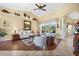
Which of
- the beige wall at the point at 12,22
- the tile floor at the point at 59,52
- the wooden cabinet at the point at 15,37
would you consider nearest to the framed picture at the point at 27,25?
the beige wall at the point at 12,22

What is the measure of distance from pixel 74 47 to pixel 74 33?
9.2 inches

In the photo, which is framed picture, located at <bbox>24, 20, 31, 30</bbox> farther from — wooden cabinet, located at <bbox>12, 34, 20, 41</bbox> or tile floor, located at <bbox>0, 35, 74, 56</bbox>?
tile floor, located at <bbox>0, 35, 74, 56</bbox>

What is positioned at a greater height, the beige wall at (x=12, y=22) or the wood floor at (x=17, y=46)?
the beige wall at (x=12, y=22)

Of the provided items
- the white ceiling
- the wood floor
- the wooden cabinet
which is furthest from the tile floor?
the white ceiling

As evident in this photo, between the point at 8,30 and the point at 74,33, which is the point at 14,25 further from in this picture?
the point at 74,33

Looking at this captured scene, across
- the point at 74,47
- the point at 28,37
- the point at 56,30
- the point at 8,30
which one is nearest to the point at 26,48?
the point at 28,37

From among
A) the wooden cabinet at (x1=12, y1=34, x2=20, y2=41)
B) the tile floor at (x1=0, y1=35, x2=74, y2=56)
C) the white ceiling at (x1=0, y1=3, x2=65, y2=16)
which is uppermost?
the white ceiling at (x1=0, y1=3, x2=65, y2=16)

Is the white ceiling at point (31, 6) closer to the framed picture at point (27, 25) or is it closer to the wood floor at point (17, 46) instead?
the framed picture at point (27, 25)

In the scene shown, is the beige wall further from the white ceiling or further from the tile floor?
the tile floor

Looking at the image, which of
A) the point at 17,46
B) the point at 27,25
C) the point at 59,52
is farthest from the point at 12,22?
the point at 59,52

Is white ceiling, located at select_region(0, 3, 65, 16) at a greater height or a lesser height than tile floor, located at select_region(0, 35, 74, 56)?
greater

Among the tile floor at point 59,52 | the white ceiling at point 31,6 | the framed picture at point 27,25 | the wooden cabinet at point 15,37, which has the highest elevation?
the white ceiling at point 31,6

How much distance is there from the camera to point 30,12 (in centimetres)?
265

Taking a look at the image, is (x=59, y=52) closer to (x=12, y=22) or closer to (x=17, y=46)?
(x=17, y=46)
